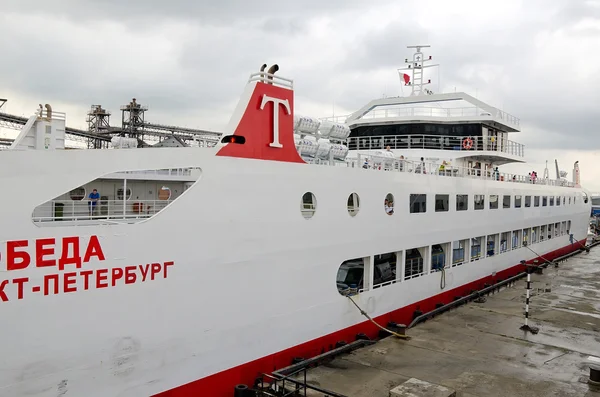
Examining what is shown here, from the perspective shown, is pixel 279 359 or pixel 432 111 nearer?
pixel 279 359

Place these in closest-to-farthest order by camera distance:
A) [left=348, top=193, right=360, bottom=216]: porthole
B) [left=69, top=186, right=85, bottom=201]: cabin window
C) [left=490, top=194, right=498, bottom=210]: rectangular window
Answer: [left=69, top=186, right=85, bottom=201]: cabin window < [left=348, top=193, right=360, bottom=216]: porthole < [left=490, top=194, right=498, bottom=210]: rectangular window

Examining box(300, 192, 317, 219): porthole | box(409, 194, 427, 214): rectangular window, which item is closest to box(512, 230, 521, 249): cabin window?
box(409, 194, 427, 214): rectangular window

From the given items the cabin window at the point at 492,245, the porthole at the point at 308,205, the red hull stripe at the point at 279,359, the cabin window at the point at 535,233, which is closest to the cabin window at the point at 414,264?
the red hull stripe at the point at 279,359

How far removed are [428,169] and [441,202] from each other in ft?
6.56

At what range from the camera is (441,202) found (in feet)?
56.7

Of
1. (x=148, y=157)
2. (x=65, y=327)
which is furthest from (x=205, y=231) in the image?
(x=65, y=327)

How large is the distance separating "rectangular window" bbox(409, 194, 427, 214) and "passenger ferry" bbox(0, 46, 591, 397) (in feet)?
0.22

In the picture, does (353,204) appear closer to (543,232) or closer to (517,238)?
(517,238)

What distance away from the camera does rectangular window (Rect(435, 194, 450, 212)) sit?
55.9 ft

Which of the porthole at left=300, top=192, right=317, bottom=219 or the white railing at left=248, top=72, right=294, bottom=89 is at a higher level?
the white railing at left=248, top=72, right=294, bottom=89

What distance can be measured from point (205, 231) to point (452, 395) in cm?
606

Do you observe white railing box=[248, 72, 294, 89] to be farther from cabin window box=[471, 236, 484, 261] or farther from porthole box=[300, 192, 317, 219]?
cabin window box=[471, 236, 484, 261]

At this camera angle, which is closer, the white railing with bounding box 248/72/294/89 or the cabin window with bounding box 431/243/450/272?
the white railing with bounding box 248/72/294/89

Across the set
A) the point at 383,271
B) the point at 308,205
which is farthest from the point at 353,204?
the point at 383,271
